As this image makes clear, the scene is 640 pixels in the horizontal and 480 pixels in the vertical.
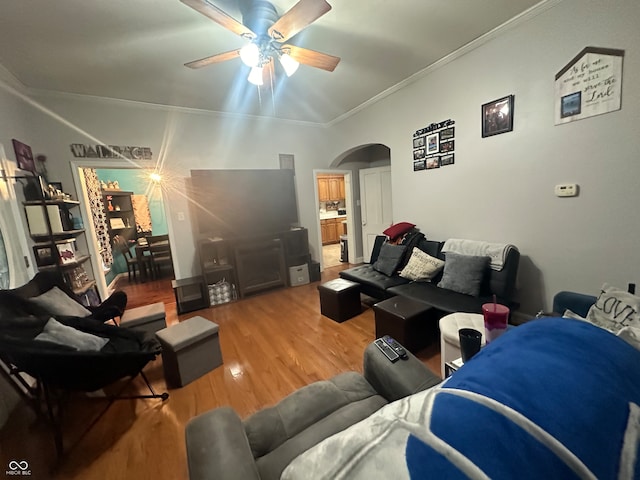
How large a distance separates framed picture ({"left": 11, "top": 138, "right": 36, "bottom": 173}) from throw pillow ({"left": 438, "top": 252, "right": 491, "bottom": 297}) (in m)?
4.42

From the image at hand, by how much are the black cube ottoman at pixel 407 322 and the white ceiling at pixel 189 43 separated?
8.00 ft

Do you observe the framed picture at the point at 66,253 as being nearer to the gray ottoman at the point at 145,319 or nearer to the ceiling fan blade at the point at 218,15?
the gray ottoman at the point at 145,319

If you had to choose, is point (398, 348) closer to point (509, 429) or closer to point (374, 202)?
point (509, 429)

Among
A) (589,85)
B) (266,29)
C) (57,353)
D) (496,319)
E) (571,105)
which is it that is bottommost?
(57,353)

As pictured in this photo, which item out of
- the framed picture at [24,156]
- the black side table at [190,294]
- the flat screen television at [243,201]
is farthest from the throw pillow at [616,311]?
the framed picture at [24,156]

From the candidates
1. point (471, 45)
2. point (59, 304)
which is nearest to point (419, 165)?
point (471, 45)

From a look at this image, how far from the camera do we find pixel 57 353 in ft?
4.62

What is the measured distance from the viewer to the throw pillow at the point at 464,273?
243 cm

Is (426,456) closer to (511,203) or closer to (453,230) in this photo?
(511,203)

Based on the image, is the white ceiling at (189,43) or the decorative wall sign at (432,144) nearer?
the white ceiling at (189,43)

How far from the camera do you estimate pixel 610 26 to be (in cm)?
180

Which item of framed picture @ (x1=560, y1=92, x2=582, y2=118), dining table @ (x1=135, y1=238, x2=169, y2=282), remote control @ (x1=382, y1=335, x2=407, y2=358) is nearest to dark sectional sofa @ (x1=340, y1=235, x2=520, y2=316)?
remote control @ (x1=382, y1=335, x2=407, y2=358)

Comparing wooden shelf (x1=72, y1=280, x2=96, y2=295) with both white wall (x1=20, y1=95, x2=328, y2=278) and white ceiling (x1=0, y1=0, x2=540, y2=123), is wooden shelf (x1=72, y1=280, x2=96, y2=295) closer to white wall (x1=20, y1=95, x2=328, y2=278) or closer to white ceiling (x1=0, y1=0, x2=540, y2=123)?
white wall (x1=20, y1=95, x2=328, y2=278)

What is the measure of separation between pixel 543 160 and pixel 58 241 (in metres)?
4.91
